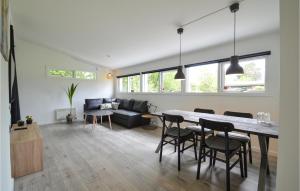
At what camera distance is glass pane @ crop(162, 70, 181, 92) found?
15.3 ft

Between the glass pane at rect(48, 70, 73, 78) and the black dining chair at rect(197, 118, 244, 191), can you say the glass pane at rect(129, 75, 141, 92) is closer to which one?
the glass pane at rect(48, 70, 73, 78)

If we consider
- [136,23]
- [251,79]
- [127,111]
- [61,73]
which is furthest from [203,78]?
[61,73]

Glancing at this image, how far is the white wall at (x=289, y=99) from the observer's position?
0.98 meters

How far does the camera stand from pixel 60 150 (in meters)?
3.14

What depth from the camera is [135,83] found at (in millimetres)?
6488

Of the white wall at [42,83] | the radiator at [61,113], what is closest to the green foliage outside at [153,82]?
the white wall at [42,83]

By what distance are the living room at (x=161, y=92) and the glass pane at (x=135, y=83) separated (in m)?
0.27

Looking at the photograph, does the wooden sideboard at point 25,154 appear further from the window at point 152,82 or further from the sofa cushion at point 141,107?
the window at point 152,82

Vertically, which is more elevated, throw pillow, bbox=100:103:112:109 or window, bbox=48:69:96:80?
window, bbox=48:69:96:80

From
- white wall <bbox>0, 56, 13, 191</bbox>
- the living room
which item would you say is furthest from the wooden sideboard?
white wall <bbox>0, 56, 13, 191</bbox>

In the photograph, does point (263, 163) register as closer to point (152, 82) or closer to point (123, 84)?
point (152, 82)

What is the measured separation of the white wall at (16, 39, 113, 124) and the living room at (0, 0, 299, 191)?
0.03 meters

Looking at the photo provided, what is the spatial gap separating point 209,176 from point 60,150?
9.48ft

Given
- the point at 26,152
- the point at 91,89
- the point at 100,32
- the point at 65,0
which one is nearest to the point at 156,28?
the point at 100,32
